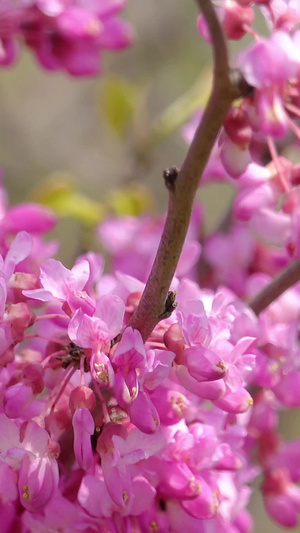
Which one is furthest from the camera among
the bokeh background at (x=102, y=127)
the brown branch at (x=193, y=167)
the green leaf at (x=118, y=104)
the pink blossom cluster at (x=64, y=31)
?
the bokeh background at (x=102, y=127)

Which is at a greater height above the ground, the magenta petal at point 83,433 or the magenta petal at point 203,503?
the magenta petal at point 83,433

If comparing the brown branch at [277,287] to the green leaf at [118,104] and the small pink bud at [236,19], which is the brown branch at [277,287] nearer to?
the small pink bud at [236,19]

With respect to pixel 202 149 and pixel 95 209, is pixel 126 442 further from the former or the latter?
pixel 95 209

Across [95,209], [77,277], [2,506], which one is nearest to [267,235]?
[77,277]

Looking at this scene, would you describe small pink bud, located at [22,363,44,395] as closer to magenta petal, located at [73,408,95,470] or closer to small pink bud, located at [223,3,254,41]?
magenta petal, located at [73,408,95,470]

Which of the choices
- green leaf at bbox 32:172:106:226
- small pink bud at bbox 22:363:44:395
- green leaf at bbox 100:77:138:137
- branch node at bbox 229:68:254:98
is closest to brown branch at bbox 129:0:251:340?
branch node at bbox 229:68:254:98

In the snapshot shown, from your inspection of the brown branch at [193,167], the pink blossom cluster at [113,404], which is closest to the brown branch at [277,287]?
the pink blossom cluster at [113,404]
